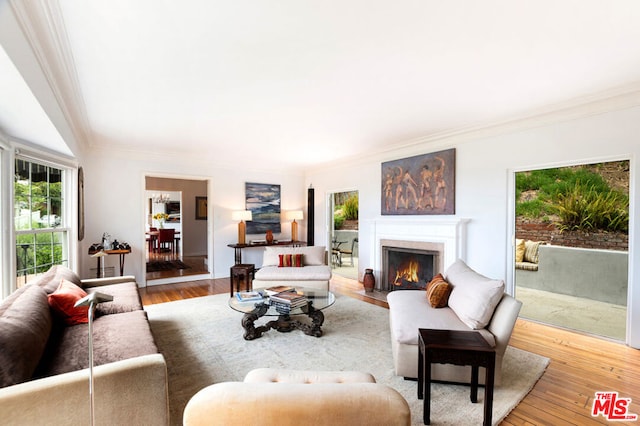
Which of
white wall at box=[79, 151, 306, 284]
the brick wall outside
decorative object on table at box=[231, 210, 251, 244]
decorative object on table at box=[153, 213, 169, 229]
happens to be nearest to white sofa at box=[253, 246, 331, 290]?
decorative object on table at box=[231, 210, 251, 244]

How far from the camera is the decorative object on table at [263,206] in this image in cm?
654

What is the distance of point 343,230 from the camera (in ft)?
22.9

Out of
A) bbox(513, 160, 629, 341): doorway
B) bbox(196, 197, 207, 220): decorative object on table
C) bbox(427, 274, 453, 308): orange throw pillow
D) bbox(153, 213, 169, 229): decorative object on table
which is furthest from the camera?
bbox(153, 213, 169, 229): decorative object on table

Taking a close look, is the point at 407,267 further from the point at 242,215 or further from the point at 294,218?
the point at 242,215

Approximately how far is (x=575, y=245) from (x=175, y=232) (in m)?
10.8

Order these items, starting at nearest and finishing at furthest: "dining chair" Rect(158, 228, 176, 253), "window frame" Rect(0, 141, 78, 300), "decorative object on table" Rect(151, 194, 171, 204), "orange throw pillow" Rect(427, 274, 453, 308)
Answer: "window frame" Rect(0, 141, 78, 300), "orange throw pillow" Rect(427, 274, 453, 308), "dining chair" Rect(158, 228, 176, 253), "decorative object on table" Rect(151, 194, 171, 204)

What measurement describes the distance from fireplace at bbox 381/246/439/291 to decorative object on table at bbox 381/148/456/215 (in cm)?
67

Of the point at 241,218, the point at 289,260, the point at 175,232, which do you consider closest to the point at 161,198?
the point at 175,232

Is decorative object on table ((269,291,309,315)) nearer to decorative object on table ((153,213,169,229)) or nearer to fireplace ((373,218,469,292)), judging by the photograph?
fireplace ((373,218,469,292))

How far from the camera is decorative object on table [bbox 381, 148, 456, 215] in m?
4.32

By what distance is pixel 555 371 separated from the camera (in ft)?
7.95

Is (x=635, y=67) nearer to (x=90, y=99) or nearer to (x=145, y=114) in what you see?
(x=145, y=114)

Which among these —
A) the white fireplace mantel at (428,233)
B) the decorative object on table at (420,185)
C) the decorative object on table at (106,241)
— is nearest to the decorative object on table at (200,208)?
the decorative object on table at (106,241)

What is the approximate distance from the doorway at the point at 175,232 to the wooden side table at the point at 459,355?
5.15 m
